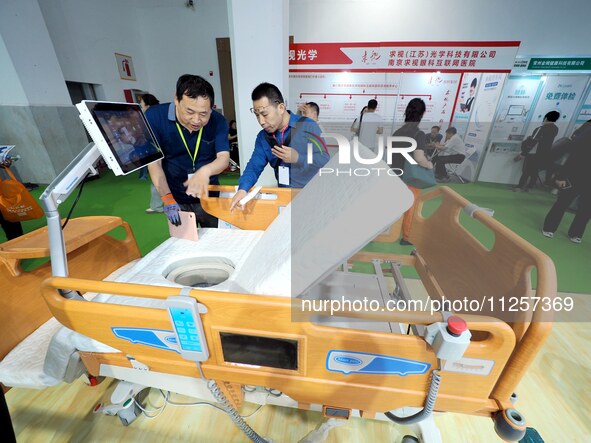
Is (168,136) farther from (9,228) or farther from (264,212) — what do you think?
(9,228)

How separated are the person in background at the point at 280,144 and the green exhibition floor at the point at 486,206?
4.71 ft

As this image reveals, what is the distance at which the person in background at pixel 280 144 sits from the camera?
1710mm

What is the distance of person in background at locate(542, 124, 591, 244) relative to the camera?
324 centimetres

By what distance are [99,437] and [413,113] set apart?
11.0ft

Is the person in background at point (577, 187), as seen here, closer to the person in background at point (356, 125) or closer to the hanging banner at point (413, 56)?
the hanging banner at point (413, 56)

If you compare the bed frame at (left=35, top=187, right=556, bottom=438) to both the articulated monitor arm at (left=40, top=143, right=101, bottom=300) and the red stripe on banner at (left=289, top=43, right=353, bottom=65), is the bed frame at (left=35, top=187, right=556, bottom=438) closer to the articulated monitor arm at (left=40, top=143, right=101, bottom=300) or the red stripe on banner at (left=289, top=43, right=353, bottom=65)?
the articulated monitor arm at (left=40, top=143, right=101, bottom=300)

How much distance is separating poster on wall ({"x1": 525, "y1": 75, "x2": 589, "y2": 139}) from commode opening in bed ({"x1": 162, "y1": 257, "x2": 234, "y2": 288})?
7.13 meters

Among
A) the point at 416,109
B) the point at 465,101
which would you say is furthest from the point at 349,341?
the point at 465,101

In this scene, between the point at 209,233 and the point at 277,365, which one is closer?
the point at 277,365

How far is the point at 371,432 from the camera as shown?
139cm

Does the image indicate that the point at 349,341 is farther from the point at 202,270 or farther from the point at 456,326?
the point at 202,270

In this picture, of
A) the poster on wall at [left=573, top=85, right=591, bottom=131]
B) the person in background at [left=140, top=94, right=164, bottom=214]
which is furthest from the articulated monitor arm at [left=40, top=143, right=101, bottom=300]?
the poster on wall at [left=573, top=85, right=591, bottom=131]

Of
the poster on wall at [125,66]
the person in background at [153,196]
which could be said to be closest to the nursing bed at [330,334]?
the person in background at [153,196]

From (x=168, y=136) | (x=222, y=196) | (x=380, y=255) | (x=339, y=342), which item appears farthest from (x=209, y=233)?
(x=339, y=342)
